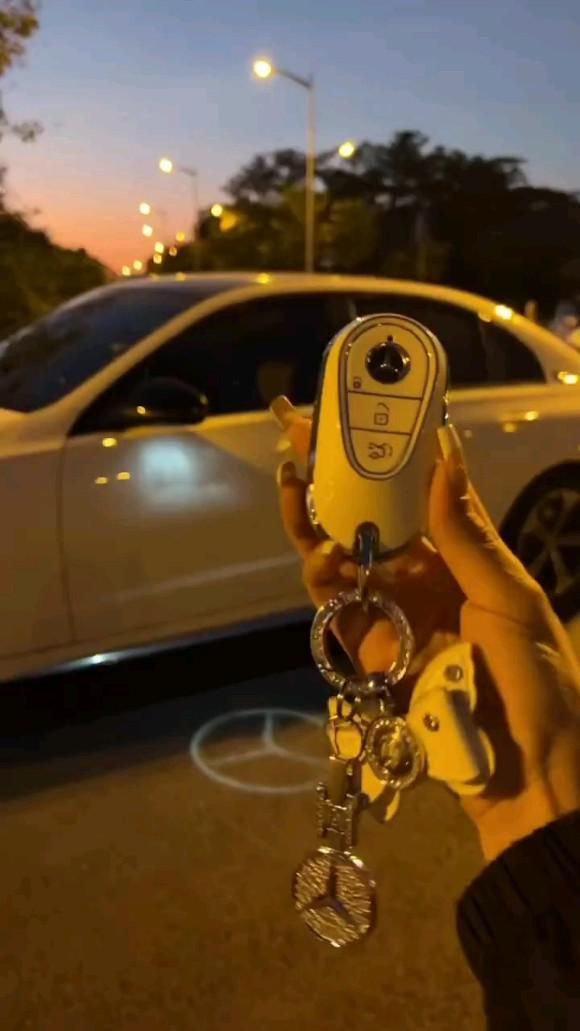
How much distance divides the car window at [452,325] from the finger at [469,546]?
386 centimetres

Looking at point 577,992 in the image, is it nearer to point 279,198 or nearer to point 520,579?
point 520,579

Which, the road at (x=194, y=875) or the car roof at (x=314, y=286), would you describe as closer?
the road at (x=194, y=875)

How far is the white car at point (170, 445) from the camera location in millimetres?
4109

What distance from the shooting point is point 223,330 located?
4.64 metres

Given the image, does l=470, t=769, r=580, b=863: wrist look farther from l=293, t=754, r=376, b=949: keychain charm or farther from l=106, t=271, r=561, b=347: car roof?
l=106, t=271, r=561, b=347: car roof

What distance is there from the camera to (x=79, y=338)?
4.62 metres

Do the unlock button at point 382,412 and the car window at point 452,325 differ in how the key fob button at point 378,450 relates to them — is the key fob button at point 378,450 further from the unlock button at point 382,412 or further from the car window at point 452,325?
the car window at point 452,325

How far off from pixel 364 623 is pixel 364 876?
29cm

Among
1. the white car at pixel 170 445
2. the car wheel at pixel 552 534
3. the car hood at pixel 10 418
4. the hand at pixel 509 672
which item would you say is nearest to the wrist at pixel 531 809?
the hand at pixel 509 672

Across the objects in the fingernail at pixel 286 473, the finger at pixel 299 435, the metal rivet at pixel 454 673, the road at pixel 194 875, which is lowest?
the road at pixel 194 875

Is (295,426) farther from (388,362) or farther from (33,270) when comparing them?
(33,270)

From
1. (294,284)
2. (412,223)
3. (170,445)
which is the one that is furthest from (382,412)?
(412,223)

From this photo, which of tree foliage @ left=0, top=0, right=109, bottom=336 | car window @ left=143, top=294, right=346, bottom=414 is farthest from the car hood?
tree foliage @ left=0, top=0, right=109, bottom=336

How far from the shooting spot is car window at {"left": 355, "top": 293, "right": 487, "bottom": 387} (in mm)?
5133
